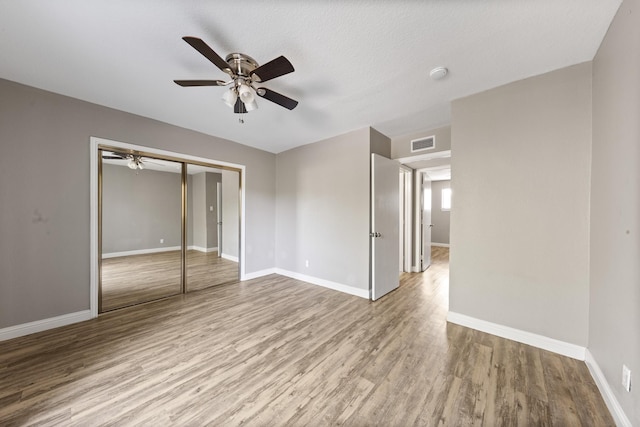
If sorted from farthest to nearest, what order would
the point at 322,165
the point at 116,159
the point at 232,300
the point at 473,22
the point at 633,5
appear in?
the point at 322,165
the point at 232,300
the point at 116,159
the point at 473,22
the point at 633,5

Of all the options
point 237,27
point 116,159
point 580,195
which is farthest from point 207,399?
point 580,195

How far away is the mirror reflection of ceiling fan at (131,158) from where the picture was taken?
2.84 m

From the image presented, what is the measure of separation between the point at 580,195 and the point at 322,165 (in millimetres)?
3066

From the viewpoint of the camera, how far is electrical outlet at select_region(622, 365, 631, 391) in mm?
1232

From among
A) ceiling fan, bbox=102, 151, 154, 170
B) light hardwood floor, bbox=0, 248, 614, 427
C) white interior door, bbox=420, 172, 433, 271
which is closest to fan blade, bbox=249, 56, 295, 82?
light hardwood floor, bbox=0, 248, 614, 427

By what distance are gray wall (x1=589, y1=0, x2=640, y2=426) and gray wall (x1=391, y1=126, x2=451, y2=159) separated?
4.89ft

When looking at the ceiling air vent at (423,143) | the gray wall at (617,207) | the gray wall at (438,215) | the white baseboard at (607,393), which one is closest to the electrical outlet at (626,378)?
the gray wall at (617,207)

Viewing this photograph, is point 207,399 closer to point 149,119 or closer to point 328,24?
point 328,24

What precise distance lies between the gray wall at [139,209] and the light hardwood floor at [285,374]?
3.46 feet

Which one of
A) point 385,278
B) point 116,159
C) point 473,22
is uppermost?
point 473,22

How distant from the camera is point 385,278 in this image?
3416mm

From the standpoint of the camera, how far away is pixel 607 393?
1.45 metres

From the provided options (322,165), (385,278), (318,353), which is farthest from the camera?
(322,165)

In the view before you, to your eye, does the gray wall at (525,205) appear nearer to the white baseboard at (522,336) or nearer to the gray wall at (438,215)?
the white baseboard at (522,336)
